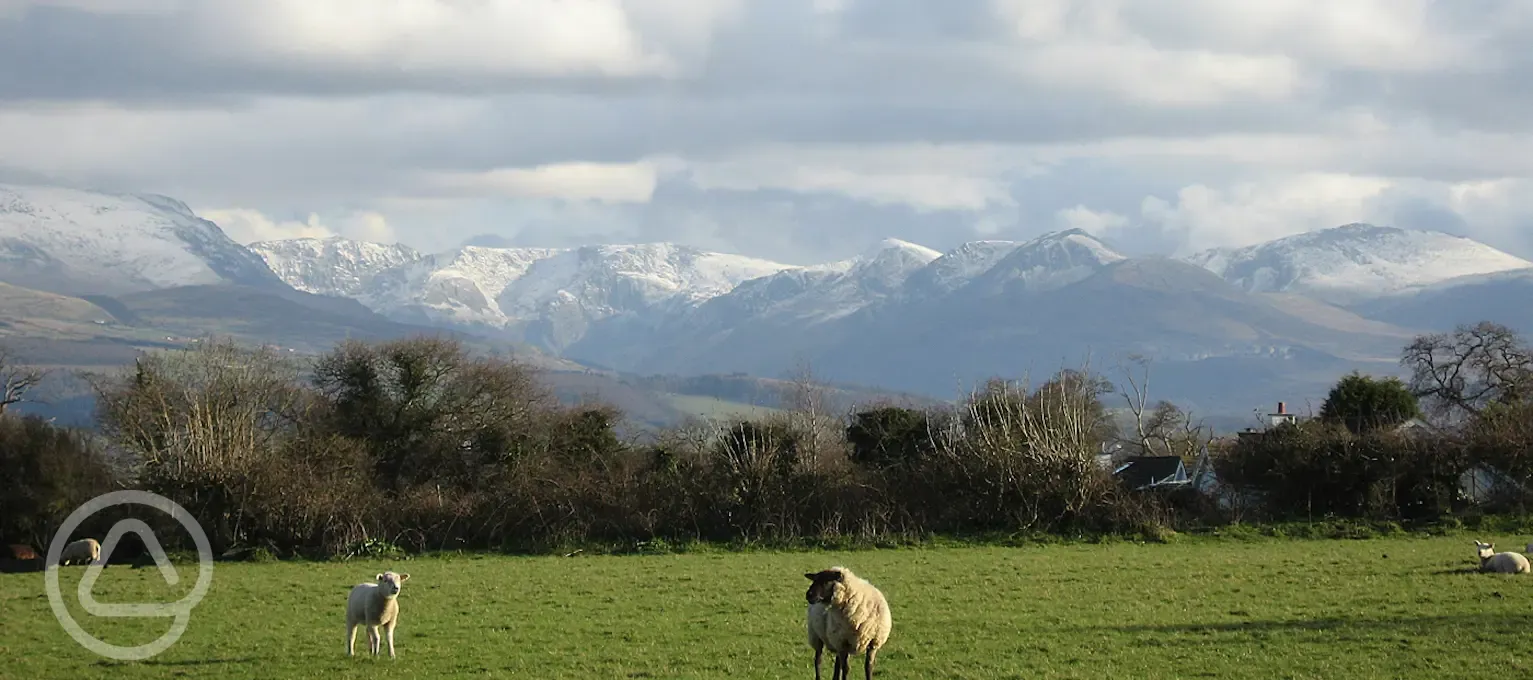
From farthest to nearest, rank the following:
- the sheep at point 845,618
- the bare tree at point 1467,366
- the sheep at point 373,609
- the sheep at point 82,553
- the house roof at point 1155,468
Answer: the bare tree at point 1467,366 < the house roof at point 1155,468 < the sheep at point 82,553 < the sheep at point 373,609 < the sheep at point 845,618

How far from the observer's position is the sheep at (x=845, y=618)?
63.9 ft

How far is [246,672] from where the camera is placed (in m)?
22.1

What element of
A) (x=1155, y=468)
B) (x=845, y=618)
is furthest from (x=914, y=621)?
(x=1155, y=468)

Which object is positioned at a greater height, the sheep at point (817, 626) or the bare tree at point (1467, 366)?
the bare tree at point (1467, 366)

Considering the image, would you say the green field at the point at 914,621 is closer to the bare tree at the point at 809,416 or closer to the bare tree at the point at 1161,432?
the bare tree at the point at 809,416

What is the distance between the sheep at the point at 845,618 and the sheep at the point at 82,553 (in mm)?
30859

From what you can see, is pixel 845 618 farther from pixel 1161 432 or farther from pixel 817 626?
pixel 1161 432

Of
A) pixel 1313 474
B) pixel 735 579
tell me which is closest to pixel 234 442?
pixel 735 579

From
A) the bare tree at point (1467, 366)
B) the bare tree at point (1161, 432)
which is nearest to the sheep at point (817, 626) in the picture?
the bare tree at point (1161, 432)

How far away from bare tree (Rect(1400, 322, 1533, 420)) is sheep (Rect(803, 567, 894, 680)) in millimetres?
51321

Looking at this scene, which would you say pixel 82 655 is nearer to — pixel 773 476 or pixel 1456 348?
pixel 773 476

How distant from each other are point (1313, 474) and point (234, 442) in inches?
1362

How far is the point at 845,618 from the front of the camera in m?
19.6

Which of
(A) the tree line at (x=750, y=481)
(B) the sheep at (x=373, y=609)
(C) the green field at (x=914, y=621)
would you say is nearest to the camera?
(C) the green field at (x=914, y=621)
